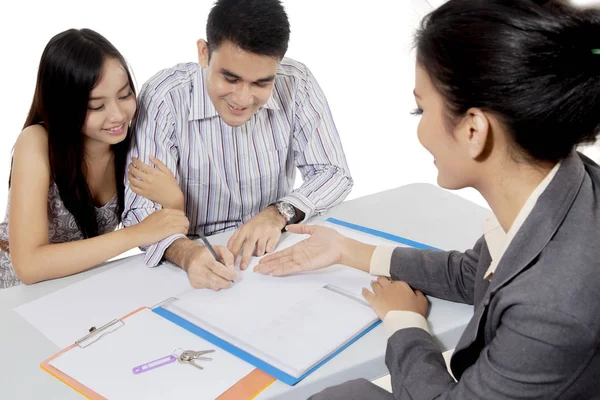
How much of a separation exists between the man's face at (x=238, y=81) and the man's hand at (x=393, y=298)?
0.62 metres

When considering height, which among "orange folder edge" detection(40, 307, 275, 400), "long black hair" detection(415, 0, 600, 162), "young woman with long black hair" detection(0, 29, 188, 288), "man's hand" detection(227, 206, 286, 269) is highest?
"long black hair" detection(415, 0, 600, 162)

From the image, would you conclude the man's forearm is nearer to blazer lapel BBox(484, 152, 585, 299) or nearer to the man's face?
the man's face

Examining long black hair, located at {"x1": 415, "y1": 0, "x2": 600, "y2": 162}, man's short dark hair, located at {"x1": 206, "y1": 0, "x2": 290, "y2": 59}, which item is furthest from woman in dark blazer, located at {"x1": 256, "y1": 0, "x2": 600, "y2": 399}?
man's short dark hair, located at {"x1": 206, "y1": 0, "x2": 290, "y2": 59}

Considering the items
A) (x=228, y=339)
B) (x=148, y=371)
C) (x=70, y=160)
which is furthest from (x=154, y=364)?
(x=70, y=160)

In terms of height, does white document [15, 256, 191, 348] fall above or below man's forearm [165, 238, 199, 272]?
below

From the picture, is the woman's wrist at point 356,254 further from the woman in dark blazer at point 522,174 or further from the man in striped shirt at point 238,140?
the woman in dark blazer at point 522,174

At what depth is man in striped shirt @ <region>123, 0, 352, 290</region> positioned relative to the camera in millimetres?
1439

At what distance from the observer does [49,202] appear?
5.25 ft

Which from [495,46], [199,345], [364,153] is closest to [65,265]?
[199,345]

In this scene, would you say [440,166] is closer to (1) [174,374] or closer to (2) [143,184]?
(1) [174,374]

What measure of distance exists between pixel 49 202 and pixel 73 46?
41cm

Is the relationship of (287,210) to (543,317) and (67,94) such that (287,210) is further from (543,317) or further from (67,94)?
(543,317)

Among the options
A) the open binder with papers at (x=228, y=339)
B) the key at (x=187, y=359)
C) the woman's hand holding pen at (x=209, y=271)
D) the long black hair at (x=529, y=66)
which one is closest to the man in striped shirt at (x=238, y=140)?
the woman's hand holding pen at (x=209, y=271)

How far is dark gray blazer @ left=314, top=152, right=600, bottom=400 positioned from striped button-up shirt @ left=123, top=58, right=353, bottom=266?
0.78 meters
